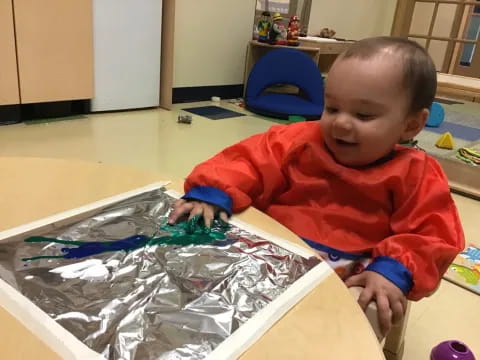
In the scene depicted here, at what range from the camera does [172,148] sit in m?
2.15

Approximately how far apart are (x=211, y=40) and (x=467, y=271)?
237cm

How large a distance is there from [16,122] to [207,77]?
1.41 metres

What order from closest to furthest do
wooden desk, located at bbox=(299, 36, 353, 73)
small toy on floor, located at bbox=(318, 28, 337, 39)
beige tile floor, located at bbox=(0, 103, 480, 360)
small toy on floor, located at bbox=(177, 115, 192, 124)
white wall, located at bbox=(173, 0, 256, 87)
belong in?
beige tile floor, located at bbox=(0, 103, 480, 360)
small toy on floor, located at bbox=(177, 115, 192, 124)
white wall, located at bbox=(173, 0, 256, 87)
wooden desk, located at bbox=(299, 36, 353, 73)
small toy on floor, located at bbox=(318, 28, 337, 39)

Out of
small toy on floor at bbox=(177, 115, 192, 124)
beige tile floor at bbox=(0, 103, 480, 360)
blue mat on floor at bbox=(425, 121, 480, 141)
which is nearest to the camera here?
beige tile floor at bbox=(0, 103, 480, 360)

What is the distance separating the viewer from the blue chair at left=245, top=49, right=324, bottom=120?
3.04 metres

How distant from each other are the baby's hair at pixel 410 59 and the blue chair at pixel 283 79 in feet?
7.61

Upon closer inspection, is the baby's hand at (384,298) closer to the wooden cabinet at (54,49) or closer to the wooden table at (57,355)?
Result: the wooden table at (57,355)

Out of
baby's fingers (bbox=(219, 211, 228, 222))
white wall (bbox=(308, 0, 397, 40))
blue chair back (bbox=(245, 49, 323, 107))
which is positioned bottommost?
blue chair back (bbox=(245, 49, 323, 107))

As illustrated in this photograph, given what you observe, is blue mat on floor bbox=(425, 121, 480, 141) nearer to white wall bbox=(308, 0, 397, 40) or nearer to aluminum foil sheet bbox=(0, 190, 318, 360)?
white wall bbox=(308, 0, 397, 40)

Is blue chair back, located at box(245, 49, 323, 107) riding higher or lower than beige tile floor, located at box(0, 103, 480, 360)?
higher

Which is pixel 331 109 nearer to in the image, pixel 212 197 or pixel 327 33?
pixel 212 197

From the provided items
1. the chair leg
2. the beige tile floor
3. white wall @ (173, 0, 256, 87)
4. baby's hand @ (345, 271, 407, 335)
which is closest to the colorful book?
the beige tile floor

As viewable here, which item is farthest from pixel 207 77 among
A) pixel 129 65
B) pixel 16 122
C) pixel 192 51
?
pixel 16 122

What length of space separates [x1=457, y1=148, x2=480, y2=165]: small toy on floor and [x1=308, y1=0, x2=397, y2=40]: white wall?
218cm
